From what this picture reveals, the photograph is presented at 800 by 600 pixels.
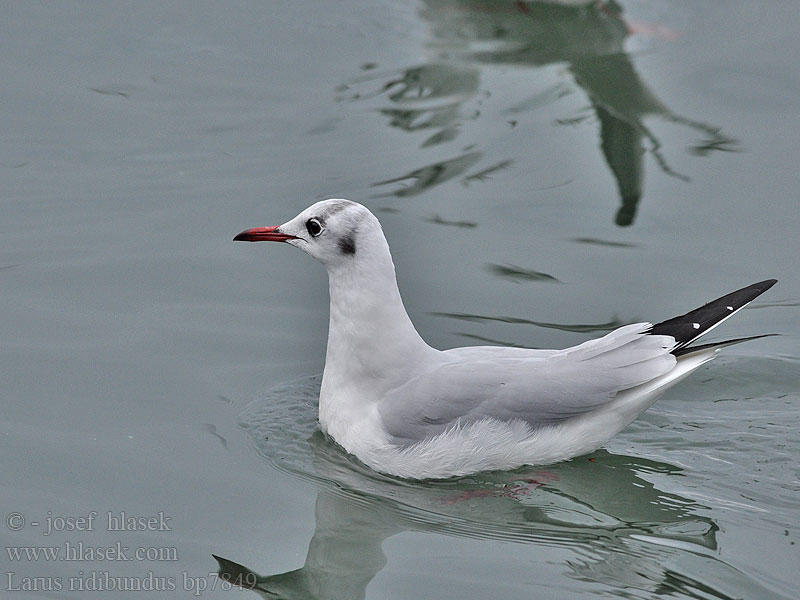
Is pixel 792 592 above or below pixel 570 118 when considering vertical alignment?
below

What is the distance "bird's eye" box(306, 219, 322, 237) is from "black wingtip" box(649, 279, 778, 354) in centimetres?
166

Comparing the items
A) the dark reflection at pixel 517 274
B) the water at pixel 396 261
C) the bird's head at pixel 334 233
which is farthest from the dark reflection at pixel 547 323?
the bird's head at pixel 334 233

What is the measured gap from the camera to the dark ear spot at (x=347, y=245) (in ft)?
20.2

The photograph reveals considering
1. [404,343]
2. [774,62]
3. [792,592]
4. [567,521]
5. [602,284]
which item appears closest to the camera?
[792,592]

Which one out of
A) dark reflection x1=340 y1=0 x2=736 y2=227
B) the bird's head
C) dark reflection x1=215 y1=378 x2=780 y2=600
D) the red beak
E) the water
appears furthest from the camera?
dark reflection x1=340 y1=0 x2=736 y2=227

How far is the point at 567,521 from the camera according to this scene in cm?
581

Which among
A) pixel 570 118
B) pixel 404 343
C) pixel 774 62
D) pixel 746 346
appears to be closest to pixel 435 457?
pixel 404 343

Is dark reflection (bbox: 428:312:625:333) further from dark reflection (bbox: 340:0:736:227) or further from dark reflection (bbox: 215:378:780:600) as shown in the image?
dark reflection (bbox: 340:0:736:227)

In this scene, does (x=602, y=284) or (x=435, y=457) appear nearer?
(x=435, y=457)

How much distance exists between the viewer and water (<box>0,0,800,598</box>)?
18.5 feet

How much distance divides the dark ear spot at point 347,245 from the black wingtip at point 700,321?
1.49m

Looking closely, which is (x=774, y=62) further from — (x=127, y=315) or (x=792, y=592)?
(x=792, y=592)

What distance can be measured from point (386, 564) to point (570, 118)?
612 centimetres

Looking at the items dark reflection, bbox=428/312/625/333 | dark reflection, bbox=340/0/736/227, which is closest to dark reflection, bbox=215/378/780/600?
dark reflection, bbox=428/312/625/333
